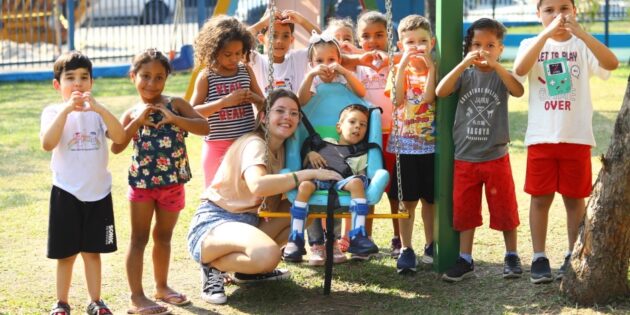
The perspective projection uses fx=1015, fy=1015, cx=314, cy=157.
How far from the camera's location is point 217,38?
18.8 feet

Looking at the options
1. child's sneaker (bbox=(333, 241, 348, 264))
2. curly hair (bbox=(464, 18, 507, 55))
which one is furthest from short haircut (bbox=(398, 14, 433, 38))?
child's sneaker (bbox=(333, 241, 348, 264))

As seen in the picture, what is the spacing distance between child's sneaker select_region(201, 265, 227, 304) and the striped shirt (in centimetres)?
81

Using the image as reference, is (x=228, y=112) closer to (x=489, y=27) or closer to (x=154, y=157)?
(x=154, y=157)

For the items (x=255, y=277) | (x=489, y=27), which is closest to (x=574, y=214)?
(x=489, y=27)

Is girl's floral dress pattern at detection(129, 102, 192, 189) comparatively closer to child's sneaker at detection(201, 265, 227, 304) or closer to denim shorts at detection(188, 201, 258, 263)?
denim shorts at detection(188, 201, 258, 263)

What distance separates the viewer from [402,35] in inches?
232

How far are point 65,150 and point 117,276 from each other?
1.42 meters

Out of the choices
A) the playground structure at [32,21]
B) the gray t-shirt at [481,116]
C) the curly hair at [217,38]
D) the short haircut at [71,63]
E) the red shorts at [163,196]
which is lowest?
the red shorts at [163,196]

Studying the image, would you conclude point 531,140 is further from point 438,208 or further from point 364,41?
point 364,41

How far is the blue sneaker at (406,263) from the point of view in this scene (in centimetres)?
604

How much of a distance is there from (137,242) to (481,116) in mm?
2009

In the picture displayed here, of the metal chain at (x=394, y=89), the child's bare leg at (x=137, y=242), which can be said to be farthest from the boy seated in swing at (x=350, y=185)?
the child's bare leg at (x=137, y=242)

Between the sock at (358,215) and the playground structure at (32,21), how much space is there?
1534 cm

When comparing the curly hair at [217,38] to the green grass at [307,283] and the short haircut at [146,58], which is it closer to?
the short haircut at [146,58]
